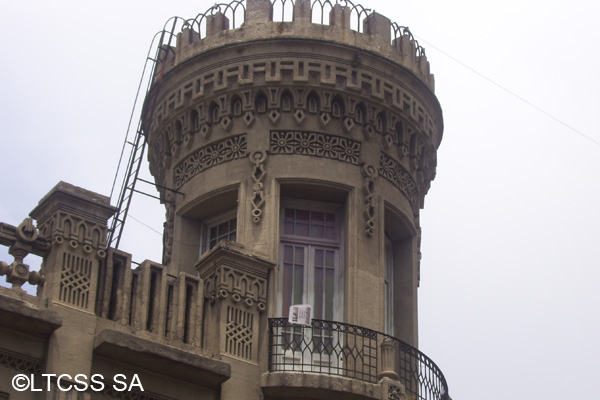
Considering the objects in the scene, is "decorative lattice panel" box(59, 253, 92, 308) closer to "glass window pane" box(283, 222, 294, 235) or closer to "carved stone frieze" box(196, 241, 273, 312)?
"carved stone frieze" box(196, 241, 273, 312)

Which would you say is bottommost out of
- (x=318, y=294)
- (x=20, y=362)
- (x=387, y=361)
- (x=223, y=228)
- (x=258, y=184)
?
(x=20, y=362)

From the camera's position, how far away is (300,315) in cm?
1858

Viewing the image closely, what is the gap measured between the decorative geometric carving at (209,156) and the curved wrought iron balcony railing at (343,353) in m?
2.94

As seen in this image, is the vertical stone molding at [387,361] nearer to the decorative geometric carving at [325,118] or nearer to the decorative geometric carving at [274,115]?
the decorative geometric carving at [325,118]

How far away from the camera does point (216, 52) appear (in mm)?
20656

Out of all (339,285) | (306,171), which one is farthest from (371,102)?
(339,285)

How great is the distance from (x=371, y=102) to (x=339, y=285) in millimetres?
2903

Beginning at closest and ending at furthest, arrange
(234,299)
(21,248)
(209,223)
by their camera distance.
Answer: (21,248) < (234,299) < (209,223)

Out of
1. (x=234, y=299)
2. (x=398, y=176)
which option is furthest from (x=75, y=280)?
(x=398, y=176)

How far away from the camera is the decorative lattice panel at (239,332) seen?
17.8 m

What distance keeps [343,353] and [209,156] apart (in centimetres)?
386

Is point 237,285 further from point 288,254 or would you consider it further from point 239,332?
point 288,254

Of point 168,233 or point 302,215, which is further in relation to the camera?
point 168,233

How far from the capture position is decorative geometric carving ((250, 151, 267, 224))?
1956 cm
